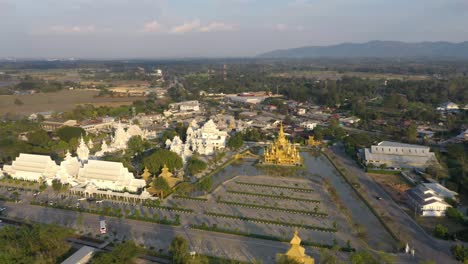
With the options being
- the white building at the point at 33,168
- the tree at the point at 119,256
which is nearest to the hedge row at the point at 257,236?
the tree at the point at 119,256

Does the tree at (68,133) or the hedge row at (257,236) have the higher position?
the tree at (68,133)

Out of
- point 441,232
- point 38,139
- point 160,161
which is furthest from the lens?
point 38,139

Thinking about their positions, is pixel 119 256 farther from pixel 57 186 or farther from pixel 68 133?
pixel 68 133

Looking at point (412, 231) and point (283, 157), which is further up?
point (283, 157)

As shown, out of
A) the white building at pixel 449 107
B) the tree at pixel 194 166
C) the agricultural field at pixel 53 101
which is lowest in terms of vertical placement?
the tree at pixel 194 166

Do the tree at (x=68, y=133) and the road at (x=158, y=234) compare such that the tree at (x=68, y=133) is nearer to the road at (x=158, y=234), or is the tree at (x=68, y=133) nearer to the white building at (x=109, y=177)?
the white building at (x=109, y=177)

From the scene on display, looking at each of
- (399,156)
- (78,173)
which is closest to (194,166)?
(78,173)
